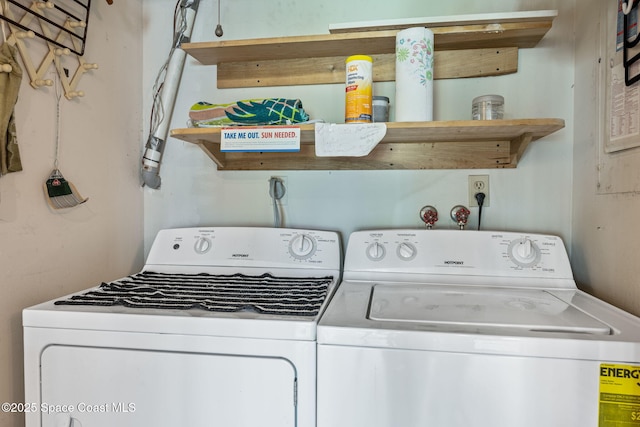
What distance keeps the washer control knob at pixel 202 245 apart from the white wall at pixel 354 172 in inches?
7.6

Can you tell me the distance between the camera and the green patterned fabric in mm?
1271

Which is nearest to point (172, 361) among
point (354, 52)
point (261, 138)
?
point (261, 138)

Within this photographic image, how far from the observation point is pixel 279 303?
970mm

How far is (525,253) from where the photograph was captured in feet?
4.10

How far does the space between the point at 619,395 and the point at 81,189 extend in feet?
5.02

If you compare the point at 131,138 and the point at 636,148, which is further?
the point at 131,138

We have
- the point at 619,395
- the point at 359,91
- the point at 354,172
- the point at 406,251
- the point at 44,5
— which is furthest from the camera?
the point at 354,172

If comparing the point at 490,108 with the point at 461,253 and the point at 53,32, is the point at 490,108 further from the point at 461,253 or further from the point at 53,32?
the point at 53,32

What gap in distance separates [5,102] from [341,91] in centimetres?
105

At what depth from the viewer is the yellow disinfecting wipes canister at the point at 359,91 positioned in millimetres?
1212

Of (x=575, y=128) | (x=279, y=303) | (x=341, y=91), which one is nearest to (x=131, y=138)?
(x=341, y=91)

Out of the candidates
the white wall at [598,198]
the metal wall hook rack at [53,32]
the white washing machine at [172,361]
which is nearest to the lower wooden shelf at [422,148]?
the white wall at [598,198]

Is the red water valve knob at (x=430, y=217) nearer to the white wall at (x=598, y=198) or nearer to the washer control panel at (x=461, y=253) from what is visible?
the washer control panel at (x=461, y=253)

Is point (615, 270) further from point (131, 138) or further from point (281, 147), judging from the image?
point (131, 138)
